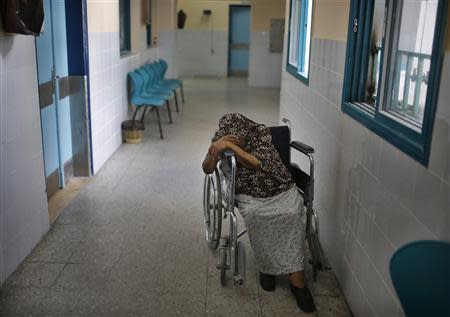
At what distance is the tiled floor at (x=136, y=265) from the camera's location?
2449 millimetres

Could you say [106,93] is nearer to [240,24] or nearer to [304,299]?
[304,299]

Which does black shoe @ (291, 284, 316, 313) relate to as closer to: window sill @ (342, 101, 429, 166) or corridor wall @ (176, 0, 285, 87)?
window sill @ (342, 101, 429, 166)

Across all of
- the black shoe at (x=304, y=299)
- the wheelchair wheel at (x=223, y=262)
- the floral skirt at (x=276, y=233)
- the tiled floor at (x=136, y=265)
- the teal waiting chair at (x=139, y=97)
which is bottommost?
the tiled floor at (x=136, y=265)

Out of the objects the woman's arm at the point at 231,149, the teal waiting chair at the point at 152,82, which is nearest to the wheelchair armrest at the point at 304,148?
the woman's arm at the point at 231,149

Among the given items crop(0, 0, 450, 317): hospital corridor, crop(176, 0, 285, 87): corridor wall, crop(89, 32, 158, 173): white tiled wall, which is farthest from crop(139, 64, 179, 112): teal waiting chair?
crop(176, 0, 285, 87): corridor wall

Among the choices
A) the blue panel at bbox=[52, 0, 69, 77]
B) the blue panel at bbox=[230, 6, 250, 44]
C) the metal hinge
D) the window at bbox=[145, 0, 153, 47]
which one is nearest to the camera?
the metal hinge

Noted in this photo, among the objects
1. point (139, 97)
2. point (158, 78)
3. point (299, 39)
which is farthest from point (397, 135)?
point (158, 78)

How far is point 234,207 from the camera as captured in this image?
2.59 m

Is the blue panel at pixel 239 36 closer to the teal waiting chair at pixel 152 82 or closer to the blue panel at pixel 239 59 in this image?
the blue panel at pixel 239 59

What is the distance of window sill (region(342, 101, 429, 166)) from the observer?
5.49ft

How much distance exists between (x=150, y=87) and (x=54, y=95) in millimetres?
3042

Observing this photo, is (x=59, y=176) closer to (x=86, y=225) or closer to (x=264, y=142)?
(x=86, y=225)

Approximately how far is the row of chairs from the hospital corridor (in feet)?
3.96

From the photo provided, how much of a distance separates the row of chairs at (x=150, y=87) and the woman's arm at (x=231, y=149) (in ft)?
11.0
